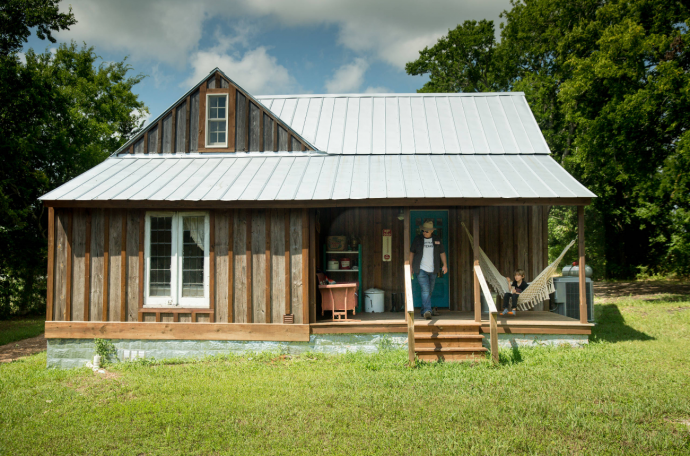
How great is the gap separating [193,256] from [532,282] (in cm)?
629

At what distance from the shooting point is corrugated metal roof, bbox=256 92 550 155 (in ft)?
32.9

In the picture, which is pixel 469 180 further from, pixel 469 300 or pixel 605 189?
pixel 605 189

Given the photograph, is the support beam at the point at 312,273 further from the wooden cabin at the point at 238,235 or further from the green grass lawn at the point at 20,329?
the green grass lawn at the point at 20,329

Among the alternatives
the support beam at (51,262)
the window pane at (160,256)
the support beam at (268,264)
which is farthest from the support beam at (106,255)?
the support beam at (268,264)

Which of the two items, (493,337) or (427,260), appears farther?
(427,260)

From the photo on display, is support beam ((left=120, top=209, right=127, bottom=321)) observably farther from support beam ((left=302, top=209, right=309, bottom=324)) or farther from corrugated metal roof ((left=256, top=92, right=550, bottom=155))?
corrugated metal roof ((left=256, top=92, right=550, bottom=155))

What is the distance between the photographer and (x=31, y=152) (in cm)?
1566

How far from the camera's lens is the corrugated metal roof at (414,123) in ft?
32.9

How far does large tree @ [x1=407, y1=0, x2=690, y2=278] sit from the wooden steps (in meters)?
8.24

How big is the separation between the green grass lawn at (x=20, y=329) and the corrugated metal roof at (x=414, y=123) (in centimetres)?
944

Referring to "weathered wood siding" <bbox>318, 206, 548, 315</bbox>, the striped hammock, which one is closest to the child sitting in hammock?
the striped hammock

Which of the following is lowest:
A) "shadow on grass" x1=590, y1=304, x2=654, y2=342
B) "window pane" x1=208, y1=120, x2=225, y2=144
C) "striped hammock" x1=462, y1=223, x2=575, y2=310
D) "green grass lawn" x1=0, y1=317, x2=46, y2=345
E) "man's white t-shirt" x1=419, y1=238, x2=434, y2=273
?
"green grass lawn" x1=0, y1=317, x2=46, y2=345

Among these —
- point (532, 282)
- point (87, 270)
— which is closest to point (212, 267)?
point (87, 270)

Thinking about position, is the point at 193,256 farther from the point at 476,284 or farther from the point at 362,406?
the point at 476,284
